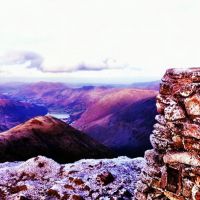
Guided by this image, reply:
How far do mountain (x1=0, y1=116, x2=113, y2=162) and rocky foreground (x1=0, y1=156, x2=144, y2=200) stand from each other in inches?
2372

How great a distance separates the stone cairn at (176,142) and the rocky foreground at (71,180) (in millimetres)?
8744

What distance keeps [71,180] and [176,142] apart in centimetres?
1412

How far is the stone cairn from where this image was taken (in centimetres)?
1446

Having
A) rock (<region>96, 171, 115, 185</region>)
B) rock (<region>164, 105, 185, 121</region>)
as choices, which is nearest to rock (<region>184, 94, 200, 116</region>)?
rock (<region>164, 105, 185, 121</region>)

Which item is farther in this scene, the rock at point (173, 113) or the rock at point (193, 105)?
the rock at point (173, 113)

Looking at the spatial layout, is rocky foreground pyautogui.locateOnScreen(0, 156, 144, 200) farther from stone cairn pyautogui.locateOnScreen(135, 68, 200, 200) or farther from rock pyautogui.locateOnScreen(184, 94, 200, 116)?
rock pyautogui.locateOnScreen(184, 94, 200, 116)

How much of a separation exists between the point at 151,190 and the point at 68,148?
324 feet

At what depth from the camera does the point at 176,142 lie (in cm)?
1537

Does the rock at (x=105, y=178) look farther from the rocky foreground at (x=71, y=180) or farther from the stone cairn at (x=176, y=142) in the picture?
the stone cairn at (x=176, y=142)

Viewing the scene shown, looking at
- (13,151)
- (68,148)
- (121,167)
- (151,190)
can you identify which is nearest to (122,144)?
(68,148)

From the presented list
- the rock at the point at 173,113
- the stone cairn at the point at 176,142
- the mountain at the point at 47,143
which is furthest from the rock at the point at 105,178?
the mountain at the point at 47,143

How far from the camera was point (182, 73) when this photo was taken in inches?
607

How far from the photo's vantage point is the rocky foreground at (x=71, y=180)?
25.8 m

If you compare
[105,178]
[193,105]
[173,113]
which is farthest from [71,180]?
[193,105]
